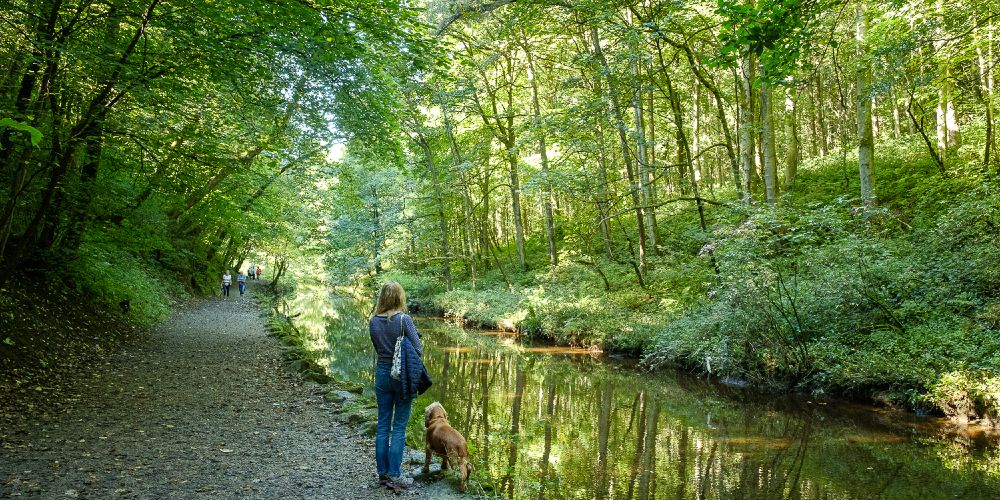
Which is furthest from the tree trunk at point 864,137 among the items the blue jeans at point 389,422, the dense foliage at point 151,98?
the blue jeans at point 389,422

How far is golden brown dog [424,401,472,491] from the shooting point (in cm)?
445

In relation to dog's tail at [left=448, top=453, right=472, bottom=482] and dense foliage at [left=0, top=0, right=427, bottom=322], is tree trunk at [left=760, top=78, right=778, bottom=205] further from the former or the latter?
dog's tail at [left=448, top=453, right=472, bottom=482]

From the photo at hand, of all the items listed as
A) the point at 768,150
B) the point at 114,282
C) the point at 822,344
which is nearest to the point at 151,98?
the point at 114,282

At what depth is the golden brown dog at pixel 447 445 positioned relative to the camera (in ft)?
14.6

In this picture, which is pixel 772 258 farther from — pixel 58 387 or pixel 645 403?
pixel 58 387

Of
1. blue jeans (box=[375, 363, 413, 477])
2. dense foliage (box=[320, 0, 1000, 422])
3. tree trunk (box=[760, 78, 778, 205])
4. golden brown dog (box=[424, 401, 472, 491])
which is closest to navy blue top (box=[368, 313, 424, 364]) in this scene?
blue jeans (box=[375, 363, 413, 477])

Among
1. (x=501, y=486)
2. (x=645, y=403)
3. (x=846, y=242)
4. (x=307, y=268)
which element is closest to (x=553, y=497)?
(x=501, y=486)

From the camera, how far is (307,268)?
60625 mm

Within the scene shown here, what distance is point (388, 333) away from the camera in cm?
437

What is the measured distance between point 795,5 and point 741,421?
5406mm

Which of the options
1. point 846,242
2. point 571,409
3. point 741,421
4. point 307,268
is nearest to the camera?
point 741,421

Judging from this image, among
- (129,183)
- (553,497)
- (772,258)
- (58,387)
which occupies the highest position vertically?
(129,183)

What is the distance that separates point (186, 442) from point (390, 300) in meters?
2.70

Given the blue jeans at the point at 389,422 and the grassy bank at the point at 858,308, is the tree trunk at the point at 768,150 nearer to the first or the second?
the grassy bank at the point at 858,308
